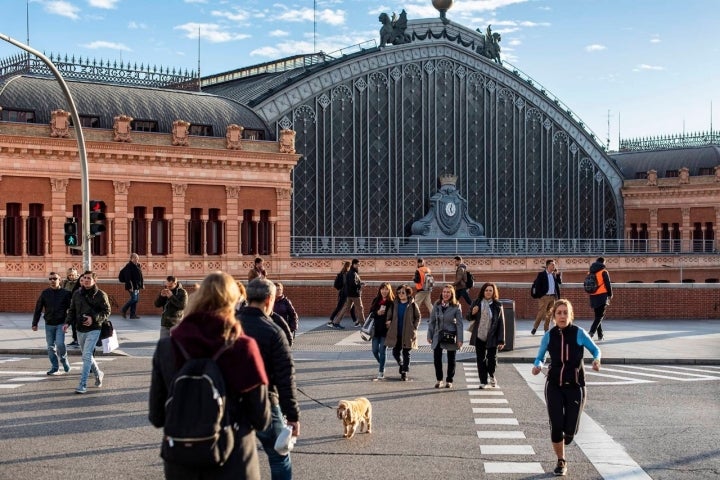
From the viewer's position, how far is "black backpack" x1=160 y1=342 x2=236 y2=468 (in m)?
6.19

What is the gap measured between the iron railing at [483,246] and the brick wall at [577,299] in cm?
1559

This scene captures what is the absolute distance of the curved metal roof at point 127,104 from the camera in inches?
1630

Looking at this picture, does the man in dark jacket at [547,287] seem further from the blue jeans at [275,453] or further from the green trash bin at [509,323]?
the blue jeans at [275,453]

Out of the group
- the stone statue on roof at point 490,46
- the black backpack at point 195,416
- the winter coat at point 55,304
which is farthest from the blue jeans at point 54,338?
the stone statue on roof at point 490,46

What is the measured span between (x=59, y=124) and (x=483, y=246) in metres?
27.7

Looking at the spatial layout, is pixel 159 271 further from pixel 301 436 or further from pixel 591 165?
pixel 591 165

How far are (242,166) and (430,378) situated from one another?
1120 inches

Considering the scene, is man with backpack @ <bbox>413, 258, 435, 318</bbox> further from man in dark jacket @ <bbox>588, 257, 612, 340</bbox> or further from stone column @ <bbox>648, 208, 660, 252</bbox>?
stone column @ <bbox>648, 208, 660, 252</bbox>

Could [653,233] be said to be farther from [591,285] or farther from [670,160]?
[591,285]

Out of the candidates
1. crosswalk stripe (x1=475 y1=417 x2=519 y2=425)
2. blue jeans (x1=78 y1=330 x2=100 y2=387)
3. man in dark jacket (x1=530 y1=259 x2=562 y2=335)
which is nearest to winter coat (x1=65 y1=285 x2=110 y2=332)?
blue jeans (x1=78 y1=330 x2=100 y2=387)

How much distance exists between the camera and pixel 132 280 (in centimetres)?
3019

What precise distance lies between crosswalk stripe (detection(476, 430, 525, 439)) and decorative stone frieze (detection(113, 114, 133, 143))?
31.5m

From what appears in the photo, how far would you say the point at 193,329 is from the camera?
6.41 metres

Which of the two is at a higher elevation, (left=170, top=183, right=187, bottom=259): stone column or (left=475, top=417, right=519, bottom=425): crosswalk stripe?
(left=170, top=183, right=187, bottom=259): stone column
